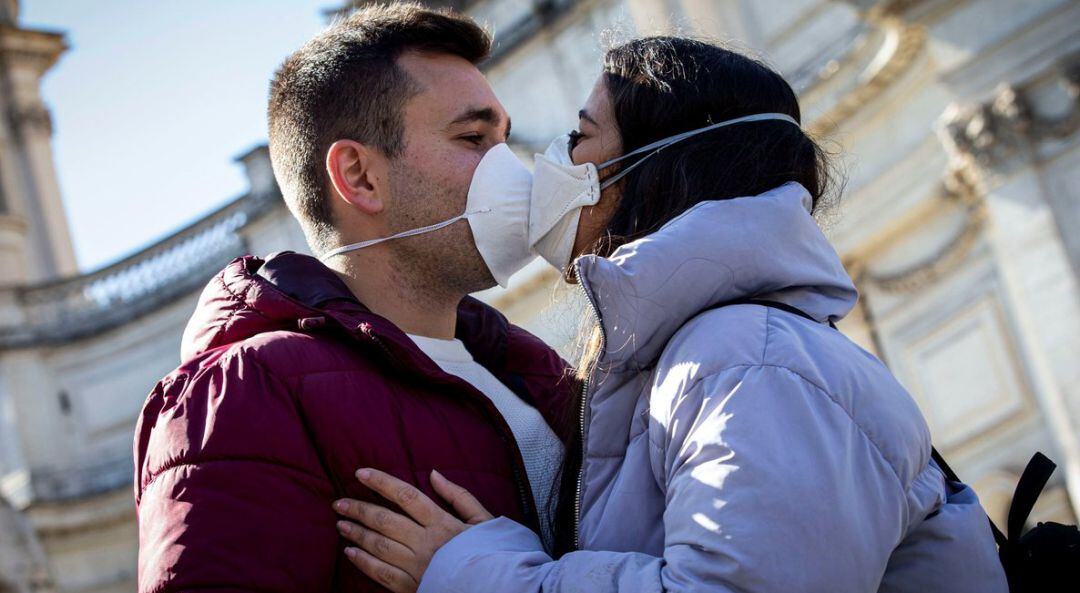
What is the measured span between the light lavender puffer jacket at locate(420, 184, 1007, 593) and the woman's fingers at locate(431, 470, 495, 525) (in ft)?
0.27

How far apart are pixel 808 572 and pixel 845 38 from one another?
37.5 feet

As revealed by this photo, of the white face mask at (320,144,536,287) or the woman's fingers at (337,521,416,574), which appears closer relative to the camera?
the woman's fingers at (337,521,416,574)

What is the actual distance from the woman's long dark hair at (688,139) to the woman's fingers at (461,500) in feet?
0.58

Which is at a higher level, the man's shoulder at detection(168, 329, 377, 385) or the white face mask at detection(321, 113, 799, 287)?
the white face mask at detection(321, 113, 799, 287)

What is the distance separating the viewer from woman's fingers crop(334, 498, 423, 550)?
10.2 feet

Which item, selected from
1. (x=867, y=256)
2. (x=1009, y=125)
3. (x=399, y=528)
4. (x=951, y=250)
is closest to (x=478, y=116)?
(x=399, y=528)

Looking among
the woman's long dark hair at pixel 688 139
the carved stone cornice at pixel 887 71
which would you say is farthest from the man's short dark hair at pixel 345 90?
the carved stone cornice at pixel 887 71

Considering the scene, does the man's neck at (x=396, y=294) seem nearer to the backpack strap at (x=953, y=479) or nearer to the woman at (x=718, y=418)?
the woman at (x=718, y=418)

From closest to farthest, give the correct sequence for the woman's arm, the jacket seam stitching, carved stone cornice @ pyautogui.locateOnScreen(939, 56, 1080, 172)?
the woman's arm
the jacket seam stitching
carved stone cornice @ pyautogui.locateOnScreen(939, 56, 1080, 172)

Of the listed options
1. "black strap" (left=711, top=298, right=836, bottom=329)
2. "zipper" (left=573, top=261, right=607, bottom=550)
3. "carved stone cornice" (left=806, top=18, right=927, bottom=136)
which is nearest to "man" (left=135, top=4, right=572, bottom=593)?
"zipper" (left=573, top=261, right=607, bottom=550)

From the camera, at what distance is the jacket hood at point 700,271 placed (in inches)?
114

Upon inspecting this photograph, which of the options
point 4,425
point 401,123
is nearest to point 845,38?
point 401,123

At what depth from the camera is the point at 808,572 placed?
8.30 feet

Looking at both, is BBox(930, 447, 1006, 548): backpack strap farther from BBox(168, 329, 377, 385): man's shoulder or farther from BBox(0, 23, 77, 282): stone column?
BBox(0, 23, 77, 282): stone column
